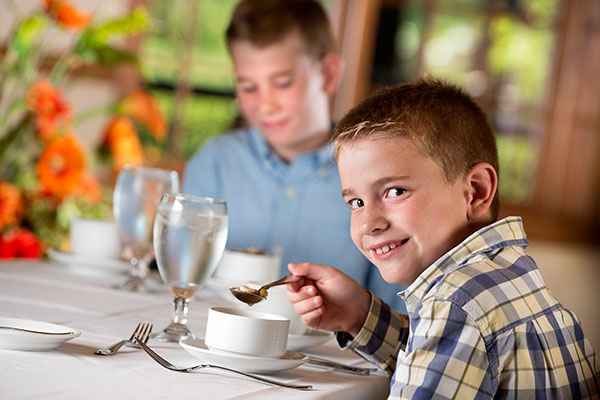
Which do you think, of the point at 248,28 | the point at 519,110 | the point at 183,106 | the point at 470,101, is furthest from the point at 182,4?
the point at 470,101

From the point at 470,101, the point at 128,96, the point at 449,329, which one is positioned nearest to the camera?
the point at 449,329

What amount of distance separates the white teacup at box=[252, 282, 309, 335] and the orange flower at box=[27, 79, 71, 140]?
1.26 m

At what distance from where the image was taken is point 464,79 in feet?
14.8

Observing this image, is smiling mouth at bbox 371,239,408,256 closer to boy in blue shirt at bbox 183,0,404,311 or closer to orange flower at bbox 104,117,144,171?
boy in blue shirt at bbox 183,0,404,311

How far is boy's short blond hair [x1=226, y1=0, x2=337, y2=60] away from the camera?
6.25 feet

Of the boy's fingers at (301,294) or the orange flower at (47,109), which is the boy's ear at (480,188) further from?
the orange flower at (47,109)

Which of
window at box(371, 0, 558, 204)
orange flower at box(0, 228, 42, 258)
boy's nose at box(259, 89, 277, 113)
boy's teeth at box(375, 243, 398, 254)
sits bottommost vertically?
orange flower at box(0, 228, 42, 258)

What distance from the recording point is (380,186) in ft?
3.09

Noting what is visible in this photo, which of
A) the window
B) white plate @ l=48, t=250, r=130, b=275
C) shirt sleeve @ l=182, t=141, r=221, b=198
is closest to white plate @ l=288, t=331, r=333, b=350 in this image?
white plate @ l=48, t=250, r=130, b=275

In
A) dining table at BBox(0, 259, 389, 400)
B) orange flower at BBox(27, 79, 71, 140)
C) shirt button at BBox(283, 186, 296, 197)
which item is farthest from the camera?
orange flower at BBox(27, 79, 71, 140)

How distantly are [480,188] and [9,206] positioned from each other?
135cm

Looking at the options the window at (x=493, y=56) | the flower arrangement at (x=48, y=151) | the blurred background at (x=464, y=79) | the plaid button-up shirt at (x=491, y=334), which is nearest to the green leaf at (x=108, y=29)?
the flower arrangement at (x=48, y=151)

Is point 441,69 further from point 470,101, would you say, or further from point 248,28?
point 470,101

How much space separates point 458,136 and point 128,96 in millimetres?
2339
